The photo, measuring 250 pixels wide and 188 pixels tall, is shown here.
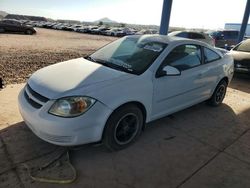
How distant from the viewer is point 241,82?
28.0 ft

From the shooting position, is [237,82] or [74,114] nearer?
[74,114]

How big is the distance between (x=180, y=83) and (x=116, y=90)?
4.50 feet

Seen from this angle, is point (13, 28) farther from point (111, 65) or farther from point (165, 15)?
point (111, 65)

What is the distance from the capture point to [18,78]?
689cm

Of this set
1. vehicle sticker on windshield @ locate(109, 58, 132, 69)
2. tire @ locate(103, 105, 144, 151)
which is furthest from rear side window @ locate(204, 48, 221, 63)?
tire @ locate(103, 105, 144, 151)

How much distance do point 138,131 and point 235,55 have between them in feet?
21.7

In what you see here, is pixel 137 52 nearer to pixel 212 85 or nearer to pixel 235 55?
pixel 212 85

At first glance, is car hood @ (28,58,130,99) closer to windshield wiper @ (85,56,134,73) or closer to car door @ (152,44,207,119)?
windshield wiper @ (85,56,134,73)

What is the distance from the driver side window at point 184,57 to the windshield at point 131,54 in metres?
0.20

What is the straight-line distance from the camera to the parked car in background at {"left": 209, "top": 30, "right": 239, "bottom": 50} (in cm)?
1813

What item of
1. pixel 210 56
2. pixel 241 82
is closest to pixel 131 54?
pixel 210 56

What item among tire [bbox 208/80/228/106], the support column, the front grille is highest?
the support column

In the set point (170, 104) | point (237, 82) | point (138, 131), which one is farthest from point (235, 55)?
point (138, 131)

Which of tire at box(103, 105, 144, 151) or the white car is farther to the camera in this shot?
tire at box(103, 105, 144, 151)
